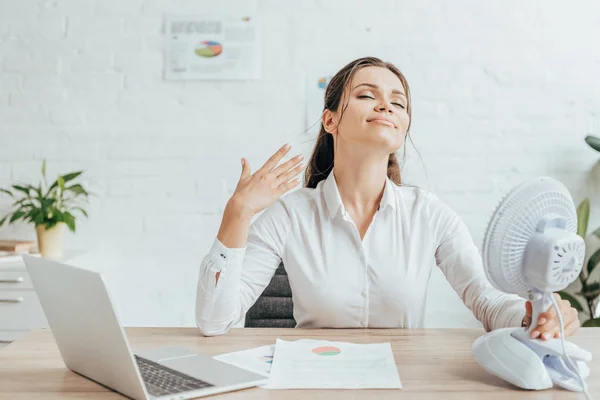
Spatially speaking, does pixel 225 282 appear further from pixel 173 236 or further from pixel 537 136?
pixel 537 136

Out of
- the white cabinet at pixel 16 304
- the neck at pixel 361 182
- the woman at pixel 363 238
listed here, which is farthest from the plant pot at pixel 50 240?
the neck at pixel 361 182

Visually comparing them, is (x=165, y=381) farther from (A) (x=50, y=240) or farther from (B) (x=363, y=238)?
(A) (x=50, y=240)

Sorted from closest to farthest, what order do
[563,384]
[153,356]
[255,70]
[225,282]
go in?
[563,384]
[153,356]
[225,282]
[255,70]

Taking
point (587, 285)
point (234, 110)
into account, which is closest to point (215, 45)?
point (234, 110)

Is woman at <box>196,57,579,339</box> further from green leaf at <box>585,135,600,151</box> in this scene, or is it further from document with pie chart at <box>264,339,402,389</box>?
green leaf at <box>585,135,600,151</box>

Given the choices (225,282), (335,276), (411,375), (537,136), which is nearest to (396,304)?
(335,276)

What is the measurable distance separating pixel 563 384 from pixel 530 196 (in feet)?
0.99

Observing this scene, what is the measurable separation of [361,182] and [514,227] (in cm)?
73

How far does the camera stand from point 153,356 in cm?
126

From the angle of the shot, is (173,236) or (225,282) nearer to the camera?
(225,282)

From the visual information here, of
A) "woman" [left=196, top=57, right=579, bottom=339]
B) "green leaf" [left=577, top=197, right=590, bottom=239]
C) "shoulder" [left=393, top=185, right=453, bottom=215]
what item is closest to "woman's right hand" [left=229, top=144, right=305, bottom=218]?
"woman" [left=196, top=57, right=579, bottom=339]

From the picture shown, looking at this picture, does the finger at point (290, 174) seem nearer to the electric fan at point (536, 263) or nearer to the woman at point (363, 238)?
the woman at point (363, 238)

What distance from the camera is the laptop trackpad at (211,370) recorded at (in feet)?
3.65

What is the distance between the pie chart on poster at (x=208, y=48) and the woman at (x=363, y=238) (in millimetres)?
1336
